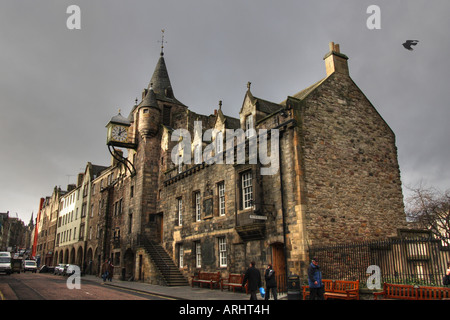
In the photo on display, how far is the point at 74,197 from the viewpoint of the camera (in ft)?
184

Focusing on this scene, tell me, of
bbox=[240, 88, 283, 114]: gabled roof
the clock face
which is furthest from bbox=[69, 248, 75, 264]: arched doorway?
bbox=[240, 88, 283, 114]: gabled roof

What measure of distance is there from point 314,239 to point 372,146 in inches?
277

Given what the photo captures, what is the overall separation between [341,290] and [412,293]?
2391mm

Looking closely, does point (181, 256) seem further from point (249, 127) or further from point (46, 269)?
point (46, 269)

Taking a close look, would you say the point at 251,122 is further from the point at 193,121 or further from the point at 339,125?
the point at 193,121

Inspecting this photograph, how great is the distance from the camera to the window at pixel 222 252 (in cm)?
2012

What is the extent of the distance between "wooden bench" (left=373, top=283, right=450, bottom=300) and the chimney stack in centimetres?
1178

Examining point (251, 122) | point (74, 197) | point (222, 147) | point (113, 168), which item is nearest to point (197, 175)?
point (222, 147)

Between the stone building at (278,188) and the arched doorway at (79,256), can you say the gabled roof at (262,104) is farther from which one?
the arched doorway at (79,256)

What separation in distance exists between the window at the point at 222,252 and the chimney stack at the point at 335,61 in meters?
11.0

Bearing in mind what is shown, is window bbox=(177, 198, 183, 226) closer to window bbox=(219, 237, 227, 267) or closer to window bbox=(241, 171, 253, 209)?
window bbox=(219, 237, 227, 267)

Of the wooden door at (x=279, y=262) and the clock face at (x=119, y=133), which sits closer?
the wooden door at (x=279, y=262)

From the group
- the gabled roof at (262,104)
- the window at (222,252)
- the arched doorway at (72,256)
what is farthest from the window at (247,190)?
the arched doorway at (72,256)

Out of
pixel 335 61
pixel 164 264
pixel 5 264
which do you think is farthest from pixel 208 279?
pixel 5 264
